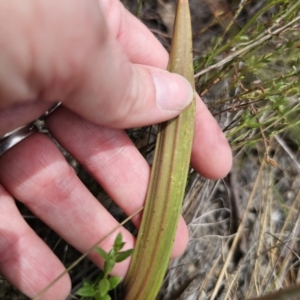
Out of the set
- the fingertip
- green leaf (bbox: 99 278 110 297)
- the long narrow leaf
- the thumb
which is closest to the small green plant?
green leaf (bbox: 99 278 110 297)

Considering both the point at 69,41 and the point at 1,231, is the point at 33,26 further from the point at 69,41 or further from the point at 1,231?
the point at 1,231

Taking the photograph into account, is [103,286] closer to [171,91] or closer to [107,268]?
[107,268]

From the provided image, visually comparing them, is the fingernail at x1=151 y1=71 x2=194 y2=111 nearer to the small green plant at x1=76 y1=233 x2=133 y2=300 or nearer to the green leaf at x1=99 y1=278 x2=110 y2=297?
the small green plant at x1=76 y1=233 x2=133 y2=300

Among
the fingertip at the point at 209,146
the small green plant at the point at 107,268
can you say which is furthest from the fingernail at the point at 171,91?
the small green plant at the point at 107,268

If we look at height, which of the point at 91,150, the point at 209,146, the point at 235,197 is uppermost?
the point at 91,150

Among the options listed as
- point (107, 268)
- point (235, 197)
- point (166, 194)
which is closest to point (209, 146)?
point (166, 194)

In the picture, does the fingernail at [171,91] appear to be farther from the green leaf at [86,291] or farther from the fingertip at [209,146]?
the green leaf at [86,291]

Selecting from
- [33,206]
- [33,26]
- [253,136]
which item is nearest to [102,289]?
[33,206]
